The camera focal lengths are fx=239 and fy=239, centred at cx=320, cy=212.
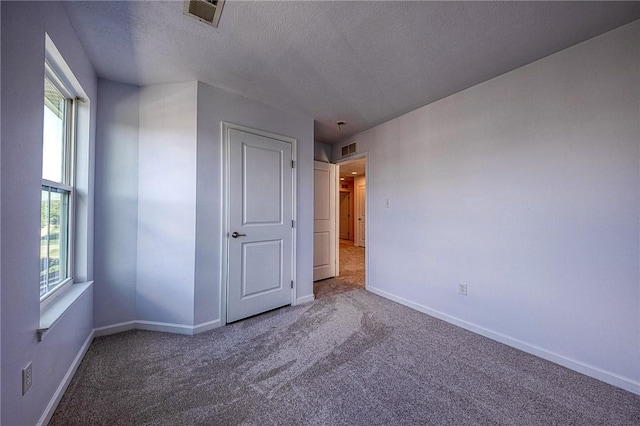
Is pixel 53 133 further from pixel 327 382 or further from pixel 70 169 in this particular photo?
pixel 327 382

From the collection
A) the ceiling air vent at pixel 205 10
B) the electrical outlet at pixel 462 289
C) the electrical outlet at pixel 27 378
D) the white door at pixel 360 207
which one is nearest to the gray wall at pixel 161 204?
the ceiling air vent at pixel 205 10

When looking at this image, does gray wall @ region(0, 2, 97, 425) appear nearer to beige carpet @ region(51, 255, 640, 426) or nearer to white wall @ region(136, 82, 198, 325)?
beige carpet @ region(51, 255, 640, 426)

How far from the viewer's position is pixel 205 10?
59.7 inches

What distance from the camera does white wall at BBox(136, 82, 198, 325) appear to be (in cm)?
232

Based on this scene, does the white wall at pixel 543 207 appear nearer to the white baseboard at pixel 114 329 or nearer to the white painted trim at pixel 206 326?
the white painted trim at pixel 206 326

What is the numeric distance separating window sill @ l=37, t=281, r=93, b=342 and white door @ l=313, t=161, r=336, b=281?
112 inches

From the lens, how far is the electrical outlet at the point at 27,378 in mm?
1129

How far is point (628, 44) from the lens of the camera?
1.62 meters

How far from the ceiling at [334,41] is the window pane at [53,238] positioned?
1195mm

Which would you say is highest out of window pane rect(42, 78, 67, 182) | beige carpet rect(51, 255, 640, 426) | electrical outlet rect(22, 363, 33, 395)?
window pane rect(42, 78, 67, 182)

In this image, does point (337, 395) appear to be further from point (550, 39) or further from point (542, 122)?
point (550, 39)

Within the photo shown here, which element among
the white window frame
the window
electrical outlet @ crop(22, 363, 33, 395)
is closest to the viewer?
electrical outlet @ crop(22, 363, 33, 395)

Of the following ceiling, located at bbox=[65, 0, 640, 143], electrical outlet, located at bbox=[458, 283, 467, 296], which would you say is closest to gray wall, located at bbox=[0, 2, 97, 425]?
ceiling, located at bbox=[65, 0, 640, 143]

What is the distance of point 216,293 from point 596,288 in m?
3.15
